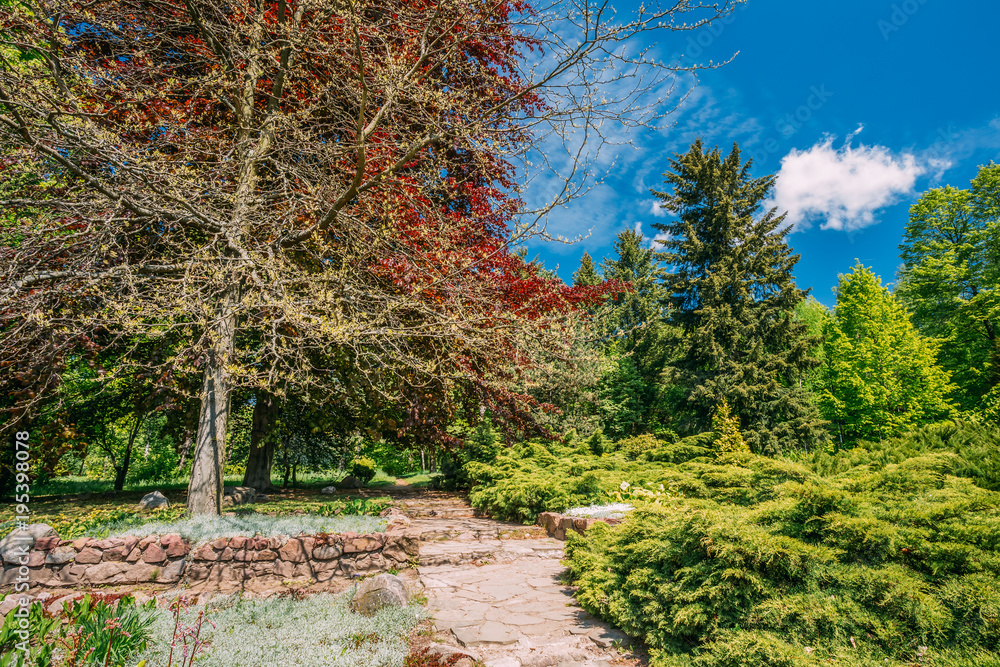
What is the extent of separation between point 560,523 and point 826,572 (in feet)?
14.7

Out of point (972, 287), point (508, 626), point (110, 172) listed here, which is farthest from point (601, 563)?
point (972, 287)

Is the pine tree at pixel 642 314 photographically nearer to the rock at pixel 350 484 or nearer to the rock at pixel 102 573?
the rock at pixel 350 484

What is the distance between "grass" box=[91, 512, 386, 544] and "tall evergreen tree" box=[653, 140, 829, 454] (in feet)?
51.6

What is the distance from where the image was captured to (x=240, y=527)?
5.02 meters

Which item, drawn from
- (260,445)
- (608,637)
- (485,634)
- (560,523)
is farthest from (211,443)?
(260,445)

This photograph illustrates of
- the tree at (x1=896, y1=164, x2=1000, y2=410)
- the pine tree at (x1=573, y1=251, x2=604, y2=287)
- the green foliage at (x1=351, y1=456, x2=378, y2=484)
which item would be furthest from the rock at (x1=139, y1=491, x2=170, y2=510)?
the pine tree at (x1=573, y1=251, x2=604, y2=287)

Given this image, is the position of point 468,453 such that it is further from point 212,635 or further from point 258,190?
point 212,635

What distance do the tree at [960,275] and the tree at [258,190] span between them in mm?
21179

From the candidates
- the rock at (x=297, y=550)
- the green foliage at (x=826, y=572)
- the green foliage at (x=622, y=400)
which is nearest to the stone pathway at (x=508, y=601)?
the green foliage at (x=826, y=572)

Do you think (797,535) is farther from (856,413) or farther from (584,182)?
(856,413)

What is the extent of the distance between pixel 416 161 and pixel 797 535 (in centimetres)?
746

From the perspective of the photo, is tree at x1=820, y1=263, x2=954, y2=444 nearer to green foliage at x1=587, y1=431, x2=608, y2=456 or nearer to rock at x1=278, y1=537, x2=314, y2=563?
green foliage at x1=587, y1=431, x2=608, y2=456

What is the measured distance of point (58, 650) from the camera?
9.52ft

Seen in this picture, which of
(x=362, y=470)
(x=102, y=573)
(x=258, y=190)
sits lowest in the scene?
(x=362, y=470)
